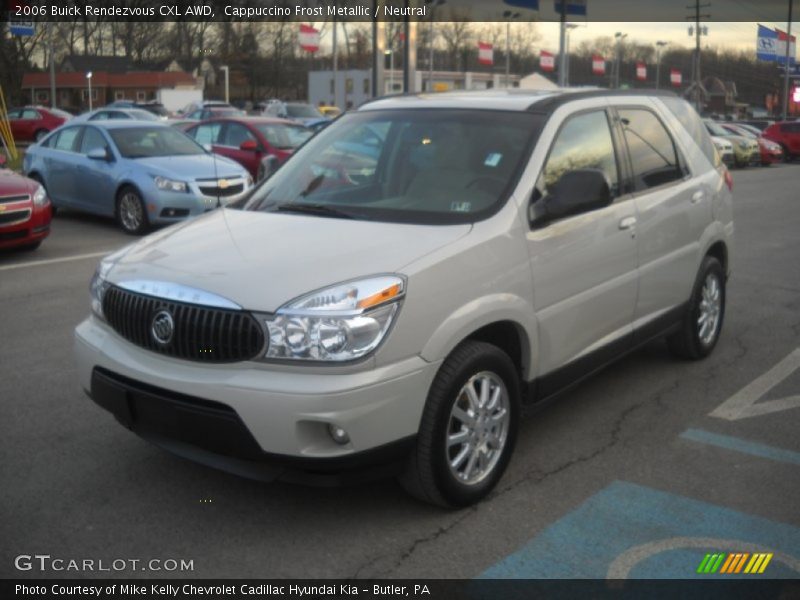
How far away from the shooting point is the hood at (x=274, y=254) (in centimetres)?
354

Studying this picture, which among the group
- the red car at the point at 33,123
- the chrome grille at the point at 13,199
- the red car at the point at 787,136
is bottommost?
the chrome grille at the point at 13,199

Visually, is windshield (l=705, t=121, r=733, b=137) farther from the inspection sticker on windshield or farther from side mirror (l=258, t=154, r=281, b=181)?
the inspection sticker on windshield

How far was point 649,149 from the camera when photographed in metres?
5.46

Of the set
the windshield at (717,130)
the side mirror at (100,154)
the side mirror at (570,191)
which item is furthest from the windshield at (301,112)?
the side mirror at (570,191)

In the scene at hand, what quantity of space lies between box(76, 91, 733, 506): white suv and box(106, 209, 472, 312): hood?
13 mm

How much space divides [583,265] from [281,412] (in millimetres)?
1901

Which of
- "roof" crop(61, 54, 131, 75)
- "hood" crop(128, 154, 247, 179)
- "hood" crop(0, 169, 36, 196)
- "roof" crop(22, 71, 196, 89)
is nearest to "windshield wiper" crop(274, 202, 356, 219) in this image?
"hood" crop(0, 169, 36, 196)

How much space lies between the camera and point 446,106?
191 inches

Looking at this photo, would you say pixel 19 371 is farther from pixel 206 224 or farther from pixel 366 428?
pixel 366 428

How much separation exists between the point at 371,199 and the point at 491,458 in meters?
1.42

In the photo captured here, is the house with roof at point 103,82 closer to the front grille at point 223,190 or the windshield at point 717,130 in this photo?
the windshield at point 717,130

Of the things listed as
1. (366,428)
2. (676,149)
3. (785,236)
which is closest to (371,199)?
(366,428)

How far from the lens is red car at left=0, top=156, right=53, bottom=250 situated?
9734mm

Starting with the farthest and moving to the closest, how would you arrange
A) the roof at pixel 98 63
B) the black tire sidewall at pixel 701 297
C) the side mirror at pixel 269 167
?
1. the roof at pixel 98 63
2. the black tire sidewall at pixel 701 297
3. the side mirror at pixel 269 167
